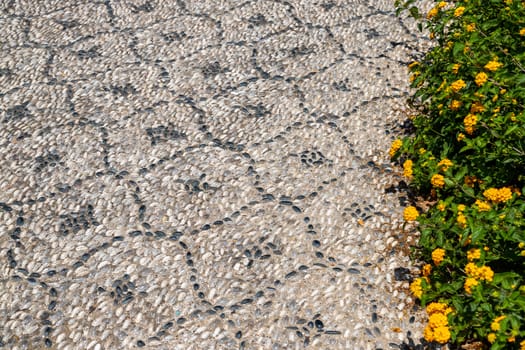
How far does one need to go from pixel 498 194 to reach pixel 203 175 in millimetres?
1211

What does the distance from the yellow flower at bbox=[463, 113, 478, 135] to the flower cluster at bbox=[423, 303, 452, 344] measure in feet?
2.24

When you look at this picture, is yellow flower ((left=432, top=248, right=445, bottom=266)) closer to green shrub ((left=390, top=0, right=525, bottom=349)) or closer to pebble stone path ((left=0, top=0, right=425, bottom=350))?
green shrub ((left=390, top=0, right=525, bottom=349))

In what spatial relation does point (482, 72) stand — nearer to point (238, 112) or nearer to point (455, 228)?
point (455, 228)

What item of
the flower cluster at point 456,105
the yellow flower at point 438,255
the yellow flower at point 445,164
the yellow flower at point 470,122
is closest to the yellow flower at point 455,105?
the flower cluster at point 456,105

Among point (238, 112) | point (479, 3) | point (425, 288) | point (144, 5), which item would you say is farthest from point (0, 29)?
point (425, 288)

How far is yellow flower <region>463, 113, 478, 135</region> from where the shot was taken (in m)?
2.17

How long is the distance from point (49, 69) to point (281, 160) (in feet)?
4.80

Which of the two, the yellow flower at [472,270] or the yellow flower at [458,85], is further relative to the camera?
the yellow flower at [458,85]

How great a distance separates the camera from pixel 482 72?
2.28m

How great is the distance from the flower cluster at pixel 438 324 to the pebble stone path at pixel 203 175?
0.19m

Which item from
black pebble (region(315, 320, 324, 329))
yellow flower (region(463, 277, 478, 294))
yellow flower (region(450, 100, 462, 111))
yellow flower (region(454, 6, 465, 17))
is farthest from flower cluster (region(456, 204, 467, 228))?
yellow flower (region(454, 6, 465, 17))

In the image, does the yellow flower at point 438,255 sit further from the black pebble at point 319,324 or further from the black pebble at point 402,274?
the black pebble at point 319,324

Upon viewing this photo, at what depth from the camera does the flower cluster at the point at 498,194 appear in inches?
77.2

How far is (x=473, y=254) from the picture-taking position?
1.90 m
